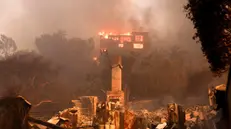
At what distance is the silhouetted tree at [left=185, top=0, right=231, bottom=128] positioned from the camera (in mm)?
8719

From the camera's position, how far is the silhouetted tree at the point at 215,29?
28.6 feet

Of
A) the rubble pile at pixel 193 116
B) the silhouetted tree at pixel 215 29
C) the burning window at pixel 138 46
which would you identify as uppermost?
the burning window at pixel 138 46

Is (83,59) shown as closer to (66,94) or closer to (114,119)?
(66,94)

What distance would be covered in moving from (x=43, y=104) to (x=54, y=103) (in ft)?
11.0

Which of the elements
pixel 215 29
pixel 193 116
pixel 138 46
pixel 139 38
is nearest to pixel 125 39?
pixel 139 38

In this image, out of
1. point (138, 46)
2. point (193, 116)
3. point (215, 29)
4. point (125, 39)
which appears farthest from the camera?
point (138, 46)

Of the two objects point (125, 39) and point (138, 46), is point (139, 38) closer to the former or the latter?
point (138, 46)

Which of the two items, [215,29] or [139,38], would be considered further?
[139,38]

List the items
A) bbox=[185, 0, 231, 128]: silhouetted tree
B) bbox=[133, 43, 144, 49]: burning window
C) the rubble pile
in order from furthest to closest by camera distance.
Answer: bbox=[133, 43, 144, 49]: burning window → the rubble pile → bbox=[185, 0, 231, 128]: silhouetted tree

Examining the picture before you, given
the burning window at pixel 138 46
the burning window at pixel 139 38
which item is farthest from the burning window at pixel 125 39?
the burning window at pixel 138 46

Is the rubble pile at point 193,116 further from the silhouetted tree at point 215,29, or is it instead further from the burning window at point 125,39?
the burning window at point 125,39

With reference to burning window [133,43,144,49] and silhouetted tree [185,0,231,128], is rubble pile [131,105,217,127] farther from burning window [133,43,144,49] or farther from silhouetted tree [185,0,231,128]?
burning window [133,43,144,49]

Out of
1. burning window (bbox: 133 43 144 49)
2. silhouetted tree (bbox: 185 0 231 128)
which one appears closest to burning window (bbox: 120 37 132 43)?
burning window (bbox: 133 43 144 49)

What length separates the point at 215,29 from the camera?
30.5 ft
